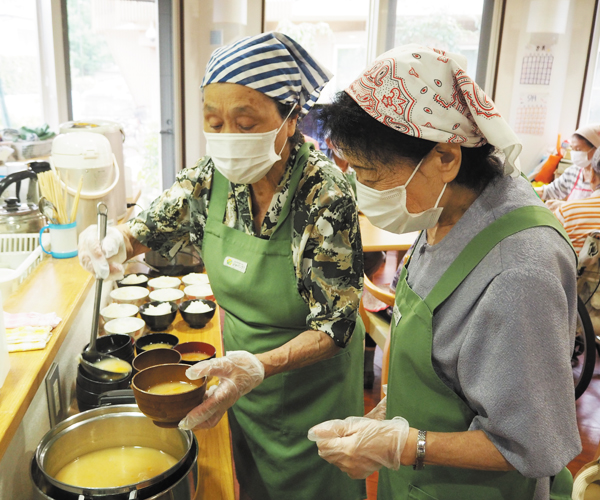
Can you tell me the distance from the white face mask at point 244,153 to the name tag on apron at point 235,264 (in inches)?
9.1

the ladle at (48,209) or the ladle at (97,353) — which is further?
the ladle at (48,209)

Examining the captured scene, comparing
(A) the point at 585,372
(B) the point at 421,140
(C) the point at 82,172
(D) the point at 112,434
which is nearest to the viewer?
(B) the point at 421,140

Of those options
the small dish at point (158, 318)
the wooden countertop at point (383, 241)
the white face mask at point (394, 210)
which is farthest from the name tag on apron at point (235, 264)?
the wooden countertop at point (383, 241)

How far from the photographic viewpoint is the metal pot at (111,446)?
3.07 ft

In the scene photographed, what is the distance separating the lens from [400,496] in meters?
1.19

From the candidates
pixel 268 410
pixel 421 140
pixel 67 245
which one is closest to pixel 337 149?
pixel 421 140

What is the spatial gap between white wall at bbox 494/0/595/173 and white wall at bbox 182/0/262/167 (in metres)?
2.89

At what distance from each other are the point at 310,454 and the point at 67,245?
1138mm

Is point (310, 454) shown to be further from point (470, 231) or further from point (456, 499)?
point (470, 231)

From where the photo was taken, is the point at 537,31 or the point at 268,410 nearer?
the point at 268,410

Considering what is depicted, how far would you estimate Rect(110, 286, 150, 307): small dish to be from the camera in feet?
7.07

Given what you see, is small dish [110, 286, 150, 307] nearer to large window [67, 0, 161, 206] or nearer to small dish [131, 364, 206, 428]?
small dish [131, 364, 206, 428]

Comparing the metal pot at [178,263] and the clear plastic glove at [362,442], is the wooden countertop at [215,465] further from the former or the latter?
the metal pot at [178,263]

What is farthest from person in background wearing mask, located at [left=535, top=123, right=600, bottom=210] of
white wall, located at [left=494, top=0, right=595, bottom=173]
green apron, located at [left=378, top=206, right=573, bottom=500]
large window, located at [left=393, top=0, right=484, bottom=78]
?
green apron, located at [left=378, top=206, right=573, bottom=500]
